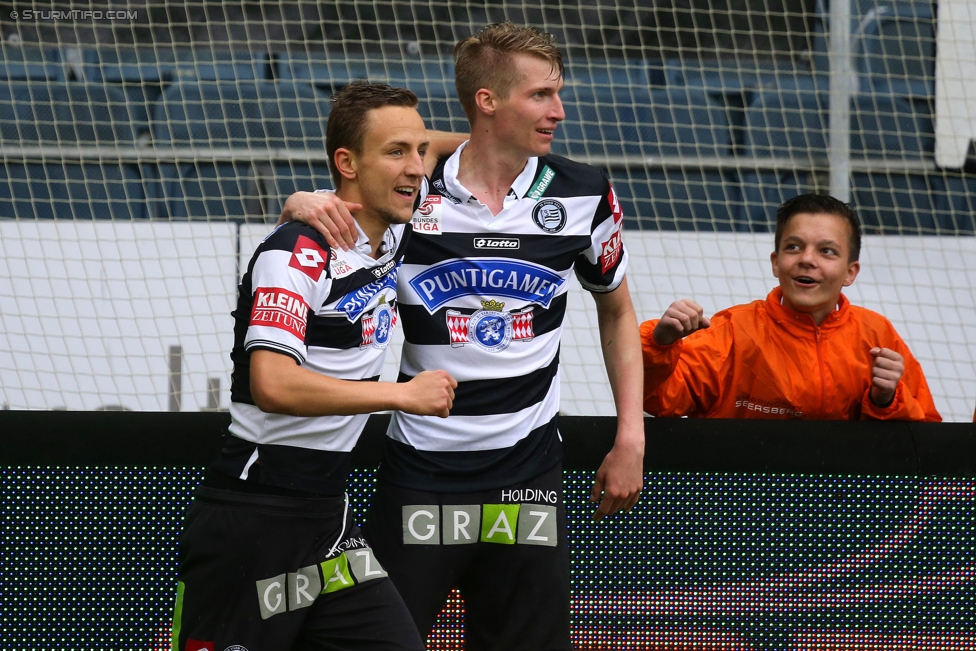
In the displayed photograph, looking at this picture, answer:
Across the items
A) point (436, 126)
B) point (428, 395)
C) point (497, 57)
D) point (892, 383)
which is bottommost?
point (428, 395)

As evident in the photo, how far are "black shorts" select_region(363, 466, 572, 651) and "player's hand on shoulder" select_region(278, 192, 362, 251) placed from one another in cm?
59

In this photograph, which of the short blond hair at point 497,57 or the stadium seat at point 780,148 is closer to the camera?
the short blond hair at point 497,57

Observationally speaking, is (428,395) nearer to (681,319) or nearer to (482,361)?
(482,361)

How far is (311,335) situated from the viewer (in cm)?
214

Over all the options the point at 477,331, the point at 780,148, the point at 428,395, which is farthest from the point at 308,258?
the point at 780,148

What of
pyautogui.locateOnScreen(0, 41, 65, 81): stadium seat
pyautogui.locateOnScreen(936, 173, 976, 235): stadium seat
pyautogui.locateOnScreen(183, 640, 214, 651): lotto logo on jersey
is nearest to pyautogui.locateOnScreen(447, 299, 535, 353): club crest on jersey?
pyautogui.locateOnScreen(183, 640, 214, 651): lotto logo on jersey

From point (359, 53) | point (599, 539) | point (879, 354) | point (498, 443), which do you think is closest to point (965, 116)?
point (359, 53)

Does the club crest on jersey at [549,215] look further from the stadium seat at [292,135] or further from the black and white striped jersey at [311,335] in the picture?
the stadium seat at [292,135]

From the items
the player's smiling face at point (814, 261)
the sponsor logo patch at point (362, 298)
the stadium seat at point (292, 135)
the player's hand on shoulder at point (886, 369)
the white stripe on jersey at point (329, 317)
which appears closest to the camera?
the white stripe on jersey at point (329, 317)

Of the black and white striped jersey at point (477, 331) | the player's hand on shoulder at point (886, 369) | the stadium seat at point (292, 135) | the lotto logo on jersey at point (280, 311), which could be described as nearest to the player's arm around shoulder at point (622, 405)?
the black and white striped jersey at point (477, 331)

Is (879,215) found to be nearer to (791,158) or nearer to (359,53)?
(791,158)

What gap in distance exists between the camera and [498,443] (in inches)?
94.9

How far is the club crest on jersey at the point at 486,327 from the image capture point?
2414 mm

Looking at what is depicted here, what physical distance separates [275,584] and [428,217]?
2.77 ft
